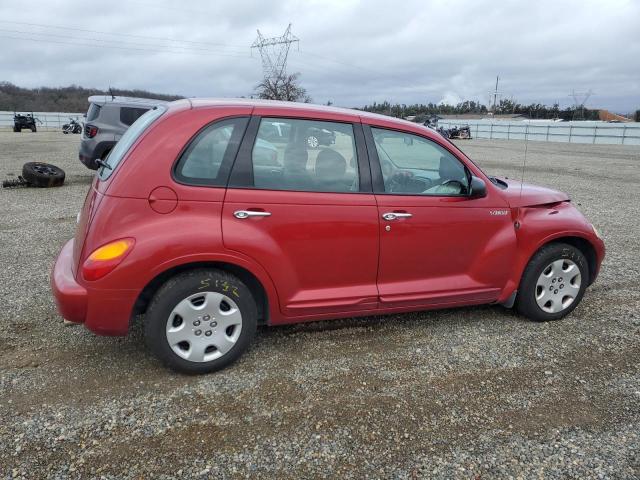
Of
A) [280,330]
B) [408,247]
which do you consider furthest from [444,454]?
[280,330]

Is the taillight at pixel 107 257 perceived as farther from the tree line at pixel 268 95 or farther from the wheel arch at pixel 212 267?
the tree line at pixel 268 95

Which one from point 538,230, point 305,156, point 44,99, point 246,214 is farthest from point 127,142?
point 44,99

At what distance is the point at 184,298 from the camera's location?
3.09 m

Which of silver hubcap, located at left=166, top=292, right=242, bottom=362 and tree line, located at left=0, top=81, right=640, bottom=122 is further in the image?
tree line, located at left=0, top=81, right=640, bottom=122

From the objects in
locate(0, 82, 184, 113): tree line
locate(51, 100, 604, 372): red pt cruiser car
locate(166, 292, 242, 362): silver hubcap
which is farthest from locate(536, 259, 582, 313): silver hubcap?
locate(0, 82, 184, 113): tree line

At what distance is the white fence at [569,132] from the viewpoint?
35.5 metres

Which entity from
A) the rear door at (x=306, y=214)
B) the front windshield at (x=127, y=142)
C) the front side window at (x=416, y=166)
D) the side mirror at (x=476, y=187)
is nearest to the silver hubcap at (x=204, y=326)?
the rear door at (x=306, y=214)

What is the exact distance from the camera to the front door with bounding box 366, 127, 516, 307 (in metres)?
3.60

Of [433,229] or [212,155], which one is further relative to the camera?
[433,229]

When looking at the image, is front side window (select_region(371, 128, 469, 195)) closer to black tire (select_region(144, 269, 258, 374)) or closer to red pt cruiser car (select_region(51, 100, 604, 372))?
red pt cruiser car (select_region(51, 100, 604, 372))

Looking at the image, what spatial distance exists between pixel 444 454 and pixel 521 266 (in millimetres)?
1964

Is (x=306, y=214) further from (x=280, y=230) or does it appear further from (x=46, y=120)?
(x=46, y=120)

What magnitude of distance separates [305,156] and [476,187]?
1324 millimetres

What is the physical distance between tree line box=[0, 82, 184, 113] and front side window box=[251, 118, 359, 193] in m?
75.3
